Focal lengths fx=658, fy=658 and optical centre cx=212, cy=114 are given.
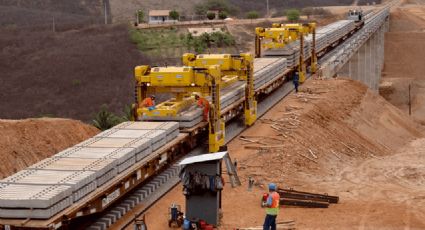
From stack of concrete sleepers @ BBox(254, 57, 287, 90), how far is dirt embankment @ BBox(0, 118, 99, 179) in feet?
25.1

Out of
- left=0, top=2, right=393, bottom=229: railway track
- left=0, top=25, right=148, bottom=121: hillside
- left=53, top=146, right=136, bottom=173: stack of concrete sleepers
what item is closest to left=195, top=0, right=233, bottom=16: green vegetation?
left=0, top=25, right=148, bottom=121: hillside

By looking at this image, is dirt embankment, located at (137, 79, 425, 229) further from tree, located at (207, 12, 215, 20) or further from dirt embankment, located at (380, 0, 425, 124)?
tree, located at (207, 12, 215, 20)

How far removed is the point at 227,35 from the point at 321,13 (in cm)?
3556

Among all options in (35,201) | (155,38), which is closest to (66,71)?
(155,38)

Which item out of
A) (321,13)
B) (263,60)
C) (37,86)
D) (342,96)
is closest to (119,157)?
(263,60)

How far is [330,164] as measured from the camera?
23.5 m

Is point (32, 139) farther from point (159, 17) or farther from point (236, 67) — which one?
point (159, 17)

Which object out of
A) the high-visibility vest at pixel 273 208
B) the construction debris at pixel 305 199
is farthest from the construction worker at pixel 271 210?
the construction debris at pixel 305 199

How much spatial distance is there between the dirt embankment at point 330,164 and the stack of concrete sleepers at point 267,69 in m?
1.48

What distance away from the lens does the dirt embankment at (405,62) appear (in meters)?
66.0

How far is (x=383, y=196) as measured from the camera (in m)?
18.4

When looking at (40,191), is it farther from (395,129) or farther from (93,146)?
(395,129)

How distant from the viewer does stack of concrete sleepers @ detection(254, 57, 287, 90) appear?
95.7 feet

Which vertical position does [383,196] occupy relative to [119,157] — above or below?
below
